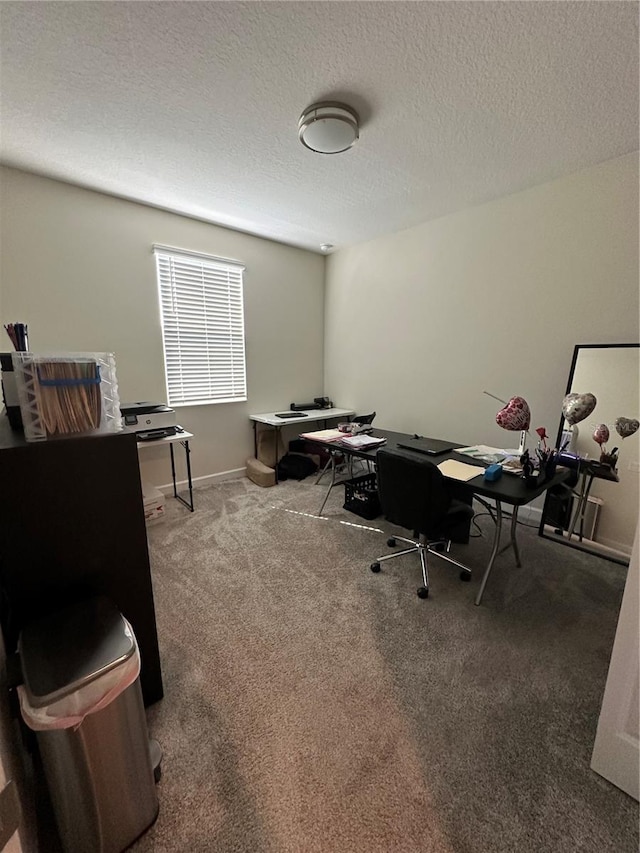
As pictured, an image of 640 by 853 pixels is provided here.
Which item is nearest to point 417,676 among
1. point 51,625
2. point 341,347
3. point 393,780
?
point 393,780

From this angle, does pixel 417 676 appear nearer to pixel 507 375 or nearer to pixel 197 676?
pixel 197 676

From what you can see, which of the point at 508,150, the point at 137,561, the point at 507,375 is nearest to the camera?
the point at 137,561

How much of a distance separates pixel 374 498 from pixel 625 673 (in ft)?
6.35

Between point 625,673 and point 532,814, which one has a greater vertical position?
point 625,673

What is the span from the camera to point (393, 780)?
1130 millimetres

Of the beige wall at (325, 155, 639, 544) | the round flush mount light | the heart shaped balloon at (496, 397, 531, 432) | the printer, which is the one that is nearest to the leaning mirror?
the beige wall at (325, 155, 639, 544)

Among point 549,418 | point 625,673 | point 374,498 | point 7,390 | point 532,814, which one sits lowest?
point 532,814

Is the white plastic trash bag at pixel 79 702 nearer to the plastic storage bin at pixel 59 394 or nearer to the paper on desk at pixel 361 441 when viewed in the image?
the plastic storage bin at pixel 59 394

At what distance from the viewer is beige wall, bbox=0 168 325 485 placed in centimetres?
255

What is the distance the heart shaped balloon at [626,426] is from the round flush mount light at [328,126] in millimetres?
2550

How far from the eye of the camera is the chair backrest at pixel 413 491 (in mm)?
1843

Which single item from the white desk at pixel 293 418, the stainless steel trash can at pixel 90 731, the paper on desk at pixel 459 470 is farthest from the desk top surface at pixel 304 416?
the stainless steel trash can at pixel 90 731

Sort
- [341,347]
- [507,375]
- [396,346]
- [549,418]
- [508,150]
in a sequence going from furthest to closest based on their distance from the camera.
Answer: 1. [341,347]
2. [396,346]
3. [507,375]
4. [549,418]
5. [508,150]

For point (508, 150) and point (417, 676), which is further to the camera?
point (508, 150)
